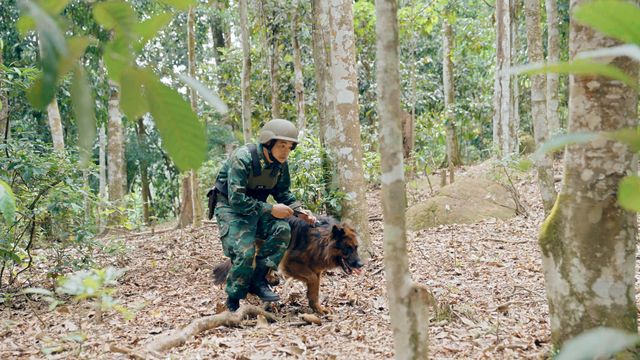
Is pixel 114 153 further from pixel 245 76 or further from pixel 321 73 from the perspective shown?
A: pixel 321 73

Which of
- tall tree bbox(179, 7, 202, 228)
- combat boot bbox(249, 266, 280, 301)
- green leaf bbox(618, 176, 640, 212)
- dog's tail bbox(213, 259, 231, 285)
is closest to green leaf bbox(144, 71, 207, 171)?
green leaf bbox(618, 176, 640, 212)

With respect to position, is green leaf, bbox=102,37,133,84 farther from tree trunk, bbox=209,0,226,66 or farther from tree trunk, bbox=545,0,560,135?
tree trunk, bbox=209,0,226,66

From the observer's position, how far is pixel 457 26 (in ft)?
66.4

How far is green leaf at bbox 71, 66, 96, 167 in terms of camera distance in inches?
32.4

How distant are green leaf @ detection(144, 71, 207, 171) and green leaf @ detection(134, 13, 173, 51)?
69 mm

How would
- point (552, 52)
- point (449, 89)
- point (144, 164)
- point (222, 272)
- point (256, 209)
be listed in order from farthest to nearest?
point (144, 164) → point (449, 89) → point (552, 52) → point (222, 272) → point (256, 209)

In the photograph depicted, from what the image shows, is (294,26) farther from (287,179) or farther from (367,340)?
(367,340)

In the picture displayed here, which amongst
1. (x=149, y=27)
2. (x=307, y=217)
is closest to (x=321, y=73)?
(x=307, y=217)

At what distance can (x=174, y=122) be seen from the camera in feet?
3.01

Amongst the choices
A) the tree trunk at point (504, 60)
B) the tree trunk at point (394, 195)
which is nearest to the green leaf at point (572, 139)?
the tree trunk at point (394, 195)

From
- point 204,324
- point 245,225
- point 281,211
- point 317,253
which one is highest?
point 281,211

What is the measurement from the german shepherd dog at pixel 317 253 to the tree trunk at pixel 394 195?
374 cm

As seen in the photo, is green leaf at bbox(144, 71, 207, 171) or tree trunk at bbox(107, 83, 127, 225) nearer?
green leaf at bbox(144, 71, 207, 171)

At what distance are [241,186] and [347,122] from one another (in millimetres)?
2284
